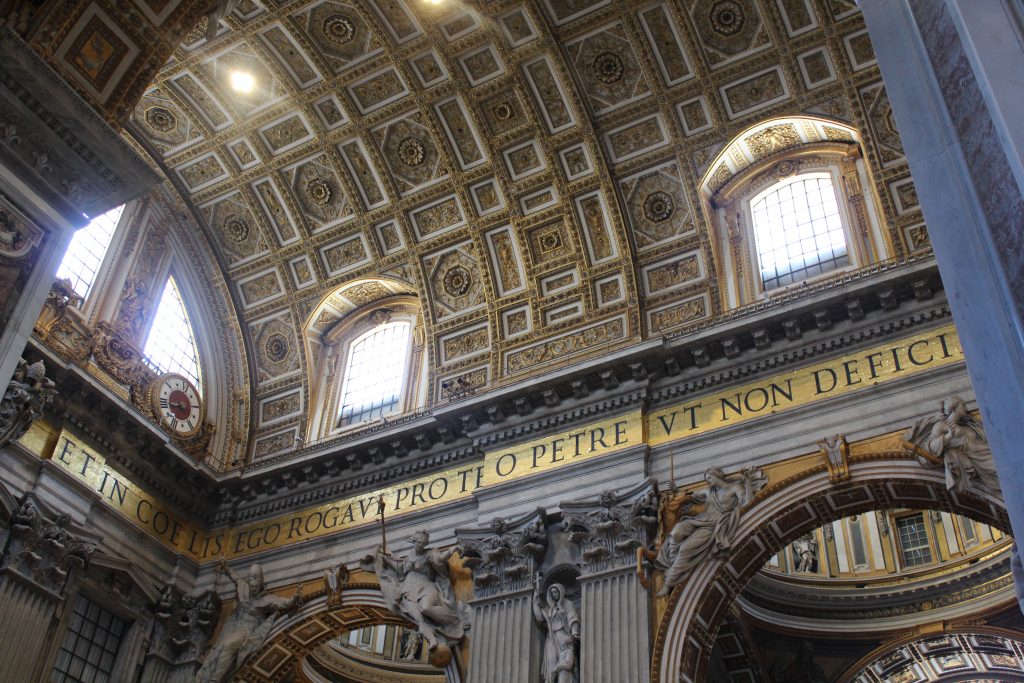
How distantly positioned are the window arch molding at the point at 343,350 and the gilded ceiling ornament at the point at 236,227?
2.05m

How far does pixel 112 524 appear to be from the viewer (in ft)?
57.0

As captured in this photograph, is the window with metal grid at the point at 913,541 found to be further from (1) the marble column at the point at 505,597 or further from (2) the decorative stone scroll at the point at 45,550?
(2) the decorative stone scroll at the point at 45,550

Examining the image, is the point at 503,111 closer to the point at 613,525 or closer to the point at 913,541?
the point at 613,525

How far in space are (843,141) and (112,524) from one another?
13.4m


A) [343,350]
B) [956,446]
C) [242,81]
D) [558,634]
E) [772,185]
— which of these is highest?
[242,81]

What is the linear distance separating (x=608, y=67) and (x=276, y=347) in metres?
8.34

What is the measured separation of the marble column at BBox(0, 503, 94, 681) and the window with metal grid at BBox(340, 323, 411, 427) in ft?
18.1

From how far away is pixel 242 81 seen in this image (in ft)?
62.2

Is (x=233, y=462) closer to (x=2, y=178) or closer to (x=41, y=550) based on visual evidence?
(x=41, y=550)

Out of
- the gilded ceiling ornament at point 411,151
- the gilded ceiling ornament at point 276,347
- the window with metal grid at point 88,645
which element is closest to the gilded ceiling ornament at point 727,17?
the gilded ceiling ornament at point 411,151

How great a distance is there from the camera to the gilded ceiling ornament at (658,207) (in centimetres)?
1823

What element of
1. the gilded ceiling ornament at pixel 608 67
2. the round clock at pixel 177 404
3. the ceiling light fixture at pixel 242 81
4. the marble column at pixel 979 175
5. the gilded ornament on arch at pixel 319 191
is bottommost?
the marble column at pixel 979 175

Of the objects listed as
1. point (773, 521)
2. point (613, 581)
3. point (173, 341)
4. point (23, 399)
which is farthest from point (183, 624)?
point (773, 521)

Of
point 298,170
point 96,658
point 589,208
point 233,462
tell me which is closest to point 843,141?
point 589,208
